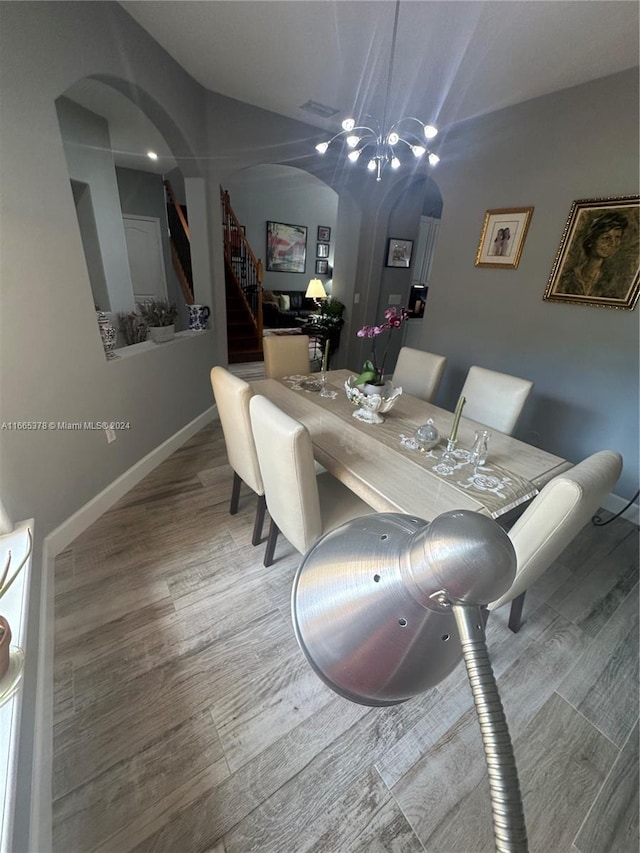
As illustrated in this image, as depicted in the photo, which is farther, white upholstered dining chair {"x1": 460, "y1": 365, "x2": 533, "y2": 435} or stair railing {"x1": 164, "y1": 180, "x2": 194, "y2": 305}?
stair railing {"x1": 164, "y1": 180, "x2": 194, "y2": 305}

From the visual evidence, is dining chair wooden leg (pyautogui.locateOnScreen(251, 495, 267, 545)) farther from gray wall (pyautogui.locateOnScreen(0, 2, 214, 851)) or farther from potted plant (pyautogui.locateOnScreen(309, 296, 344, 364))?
potted plant (pyautogui.locateOnScreen(309, 296, 344, 364))

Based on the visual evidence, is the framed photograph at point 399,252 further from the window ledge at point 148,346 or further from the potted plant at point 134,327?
the potted plant at point 134,327

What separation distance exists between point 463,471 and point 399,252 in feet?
12.0

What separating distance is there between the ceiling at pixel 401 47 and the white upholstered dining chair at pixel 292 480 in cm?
212

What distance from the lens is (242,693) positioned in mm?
1324

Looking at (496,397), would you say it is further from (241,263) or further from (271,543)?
(241,263)

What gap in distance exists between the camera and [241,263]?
6102mm

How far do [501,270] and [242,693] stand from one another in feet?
10.6

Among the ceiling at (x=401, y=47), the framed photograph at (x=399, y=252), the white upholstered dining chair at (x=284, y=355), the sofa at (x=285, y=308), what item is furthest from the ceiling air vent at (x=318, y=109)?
the sofa at (x=285, y=308)

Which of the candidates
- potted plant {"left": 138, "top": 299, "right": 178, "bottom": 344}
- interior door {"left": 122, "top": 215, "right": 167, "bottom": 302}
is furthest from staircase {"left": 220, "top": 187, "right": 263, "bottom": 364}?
potted plant {"left": 138, "top": 299, "right": 178, "bottom": 344}

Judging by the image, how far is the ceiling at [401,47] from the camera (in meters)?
1.75

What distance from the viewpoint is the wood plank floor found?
1047 millimetres

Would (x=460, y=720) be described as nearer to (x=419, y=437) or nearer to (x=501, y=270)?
(x=419, y=437)

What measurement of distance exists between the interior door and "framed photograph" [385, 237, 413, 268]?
333 cm
